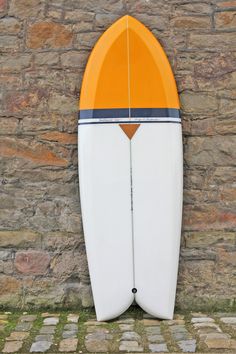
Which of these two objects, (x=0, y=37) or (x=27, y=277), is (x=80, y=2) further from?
(x=27, y=277)

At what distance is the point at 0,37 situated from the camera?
3398 millimetres

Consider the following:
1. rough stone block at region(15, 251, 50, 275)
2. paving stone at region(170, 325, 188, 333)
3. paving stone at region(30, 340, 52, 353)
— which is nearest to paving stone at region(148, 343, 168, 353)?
paving stone at region(170, 325, 188, 333)

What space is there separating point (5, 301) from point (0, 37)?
1.76 meters

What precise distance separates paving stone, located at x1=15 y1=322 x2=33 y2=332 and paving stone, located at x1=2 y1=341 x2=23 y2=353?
198 millimetres

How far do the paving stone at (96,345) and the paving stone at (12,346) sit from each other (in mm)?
373

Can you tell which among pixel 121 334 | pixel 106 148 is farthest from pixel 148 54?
pixel 121 334

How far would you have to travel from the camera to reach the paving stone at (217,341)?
2799mm

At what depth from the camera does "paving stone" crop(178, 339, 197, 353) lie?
275 cm

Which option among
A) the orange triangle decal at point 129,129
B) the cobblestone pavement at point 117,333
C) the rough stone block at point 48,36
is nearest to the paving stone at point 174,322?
the cobblestone pavement at point 117,333

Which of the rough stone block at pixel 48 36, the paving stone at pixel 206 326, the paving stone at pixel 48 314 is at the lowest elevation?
the paving stone at pixel 206 326

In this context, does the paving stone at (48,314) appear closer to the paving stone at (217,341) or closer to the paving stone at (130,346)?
the paving stone at (130,346)

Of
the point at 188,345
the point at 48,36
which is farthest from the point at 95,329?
the point at 48,36

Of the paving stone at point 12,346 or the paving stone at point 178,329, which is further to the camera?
the paving stone at point 178,329

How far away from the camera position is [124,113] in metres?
3.29
